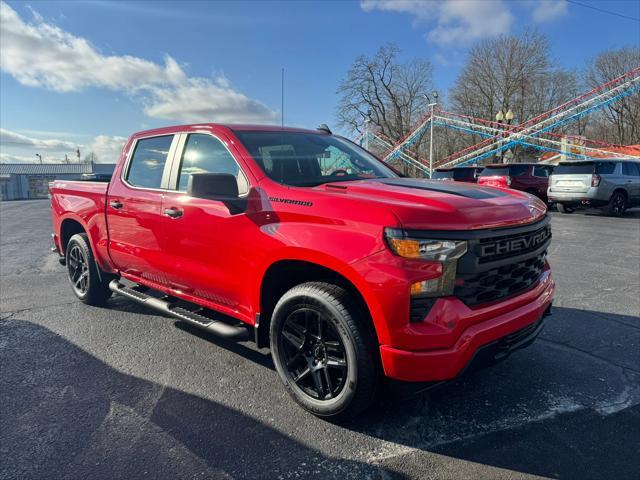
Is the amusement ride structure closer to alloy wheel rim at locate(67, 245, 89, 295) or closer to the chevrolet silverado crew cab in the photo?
alloy wheel rim at locate(67, 245, 89, 295)

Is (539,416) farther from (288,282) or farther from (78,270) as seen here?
(78,270)

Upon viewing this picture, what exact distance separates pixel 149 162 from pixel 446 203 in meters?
2.96

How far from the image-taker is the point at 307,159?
3.53m

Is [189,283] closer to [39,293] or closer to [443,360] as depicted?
[443,360]

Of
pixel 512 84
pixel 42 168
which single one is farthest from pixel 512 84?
pixel 42 168

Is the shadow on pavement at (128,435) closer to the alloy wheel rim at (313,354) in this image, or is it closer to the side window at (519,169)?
the alloy wheel rim at (313,354)

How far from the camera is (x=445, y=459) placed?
7.80ft

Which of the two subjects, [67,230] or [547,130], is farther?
[547,130]

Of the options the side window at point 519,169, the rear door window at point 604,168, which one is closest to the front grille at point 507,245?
the rear door window at point 604,168

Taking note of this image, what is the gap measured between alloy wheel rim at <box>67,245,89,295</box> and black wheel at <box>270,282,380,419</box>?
3.22 m

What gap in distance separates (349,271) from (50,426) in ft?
6.96

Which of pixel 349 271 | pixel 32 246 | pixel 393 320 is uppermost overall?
pixel 349 271

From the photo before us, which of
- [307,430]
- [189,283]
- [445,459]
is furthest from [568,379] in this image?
[189,283]

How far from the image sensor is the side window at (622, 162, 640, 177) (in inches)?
536
